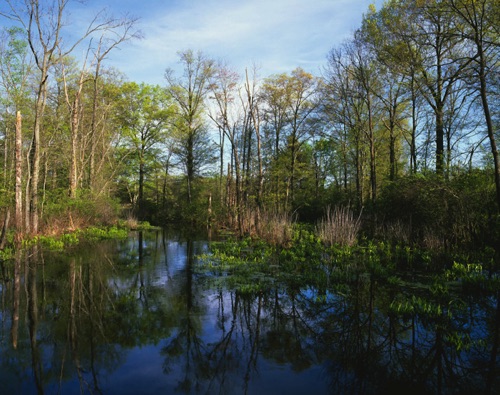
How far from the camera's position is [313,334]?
16.4 ft

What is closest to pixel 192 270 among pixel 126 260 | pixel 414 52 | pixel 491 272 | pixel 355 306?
pixel 126 260

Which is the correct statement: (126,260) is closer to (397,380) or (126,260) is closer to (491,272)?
(397,380)

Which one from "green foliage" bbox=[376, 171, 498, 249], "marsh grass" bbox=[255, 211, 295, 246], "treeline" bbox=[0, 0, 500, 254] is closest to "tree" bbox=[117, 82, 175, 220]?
"treeline" bbox=[0, 0, 500, 254]

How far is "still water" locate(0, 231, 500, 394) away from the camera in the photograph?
371 cm

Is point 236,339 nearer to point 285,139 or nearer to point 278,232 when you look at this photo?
point 278,232

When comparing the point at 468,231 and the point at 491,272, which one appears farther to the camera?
the point at 468,231

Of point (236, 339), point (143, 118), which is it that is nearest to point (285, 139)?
point (143, 118)

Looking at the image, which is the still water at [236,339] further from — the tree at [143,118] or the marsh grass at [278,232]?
the tree at [143,118]

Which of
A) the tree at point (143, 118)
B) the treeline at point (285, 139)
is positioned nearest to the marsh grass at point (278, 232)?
the treeline at point (285, 139)

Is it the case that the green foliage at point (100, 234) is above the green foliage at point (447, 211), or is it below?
below

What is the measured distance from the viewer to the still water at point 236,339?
3.71 m

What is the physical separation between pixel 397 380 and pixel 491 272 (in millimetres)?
6120

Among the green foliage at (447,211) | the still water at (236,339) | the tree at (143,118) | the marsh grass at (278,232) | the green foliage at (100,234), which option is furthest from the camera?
the tree at (143,118)

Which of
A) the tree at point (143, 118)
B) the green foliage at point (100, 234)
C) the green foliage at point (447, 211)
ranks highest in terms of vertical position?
the tree at point (143, 118)
